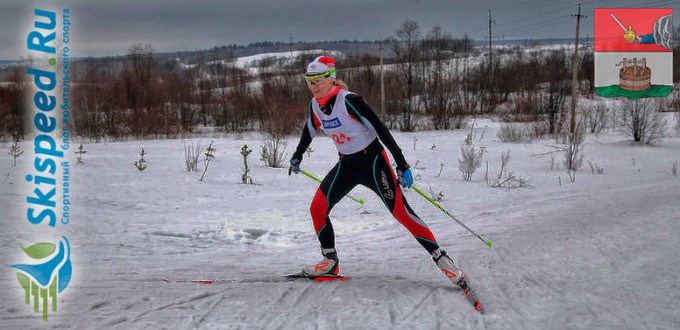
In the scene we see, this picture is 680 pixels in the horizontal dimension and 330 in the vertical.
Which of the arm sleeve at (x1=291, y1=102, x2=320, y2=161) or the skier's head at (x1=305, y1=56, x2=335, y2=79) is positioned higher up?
the skier's head at (x1=305, y1=56, x2=335, y2=79)

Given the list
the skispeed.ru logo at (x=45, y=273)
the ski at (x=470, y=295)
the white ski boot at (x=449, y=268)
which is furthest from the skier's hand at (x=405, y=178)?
the skispeed.ru logo at (x=45, y=273)

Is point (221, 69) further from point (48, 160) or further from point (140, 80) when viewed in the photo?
point (48, 160)

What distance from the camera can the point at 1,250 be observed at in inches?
189

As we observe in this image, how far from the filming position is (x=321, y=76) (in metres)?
4.26

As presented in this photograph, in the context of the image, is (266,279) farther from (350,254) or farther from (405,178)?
(405,178)

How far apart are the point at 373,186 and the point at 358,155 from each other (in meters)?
0.29

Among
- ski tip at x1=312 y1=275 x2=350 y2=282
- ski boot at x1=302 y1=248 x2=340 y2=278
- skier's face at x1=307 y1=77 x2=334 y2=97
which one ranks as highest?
skier's face at x1=307 y1=77 x2=334 y2=97

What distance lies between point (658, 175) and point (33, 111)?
11.2 meters

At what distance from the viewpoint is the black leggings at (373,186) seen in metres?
4.23

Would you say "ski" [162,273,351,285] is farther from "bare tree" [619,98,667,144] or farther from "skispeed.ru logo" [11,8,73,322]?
"bare tree" [619,98,667,144]

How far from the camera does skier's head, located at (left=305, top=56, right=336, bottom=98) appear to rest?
426 centimetres

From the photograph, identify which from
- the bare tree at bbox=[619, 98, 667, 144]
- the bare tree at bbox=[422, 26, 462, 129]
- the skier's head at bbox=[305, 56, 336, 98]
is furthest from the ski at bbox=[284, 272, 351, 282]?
the bare tree at bbox=[422, 26, 462, 129]

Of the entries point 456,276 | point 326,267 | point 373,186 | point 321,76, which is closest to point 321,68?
point 321,76

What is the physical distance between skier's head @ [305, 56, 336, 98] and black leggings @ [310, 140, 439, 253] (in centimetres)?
59
